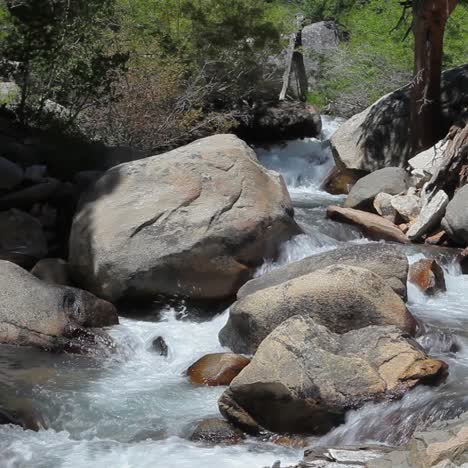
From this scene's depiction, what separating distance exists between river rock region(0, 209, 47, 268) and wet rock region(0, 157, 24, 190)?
0.68 metres

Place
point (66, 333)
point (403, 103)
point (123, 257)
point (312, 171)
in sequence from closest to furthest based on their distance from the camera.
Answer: point (66, 333) → point (123, 257) → point (403, 103) → point (312, 171)

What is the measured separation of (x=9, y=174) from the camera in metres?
12.2

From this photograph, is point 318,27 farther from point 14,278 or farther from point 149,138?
point 14,278

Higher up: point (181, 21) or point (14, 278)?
point (181, 21)

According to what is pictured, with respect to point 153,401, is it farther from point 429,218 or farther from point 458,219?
point 429,218

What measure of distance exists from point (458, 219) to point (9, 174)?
5892 millimetres

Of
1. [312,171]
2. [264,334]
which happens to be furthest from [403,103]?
[264,334]

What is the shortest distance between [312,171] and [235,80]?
269cm

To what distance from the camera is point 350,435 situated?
7.21 meters

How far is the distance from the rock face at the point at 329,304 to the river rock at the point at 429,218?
13.7 ft

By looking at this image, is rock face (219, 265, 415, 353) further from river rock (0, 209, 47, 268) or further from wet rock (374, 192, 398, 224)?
wet rock (374, 192, 398, 224)

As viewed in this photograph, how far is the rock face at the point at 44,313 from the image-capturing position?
29.9 ft

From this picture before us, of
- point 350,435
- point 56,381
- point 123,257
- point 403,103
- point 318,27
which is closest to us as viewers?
point 350,435

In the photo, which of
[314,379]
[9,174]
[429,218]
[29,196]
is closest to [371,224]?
[429,218]
